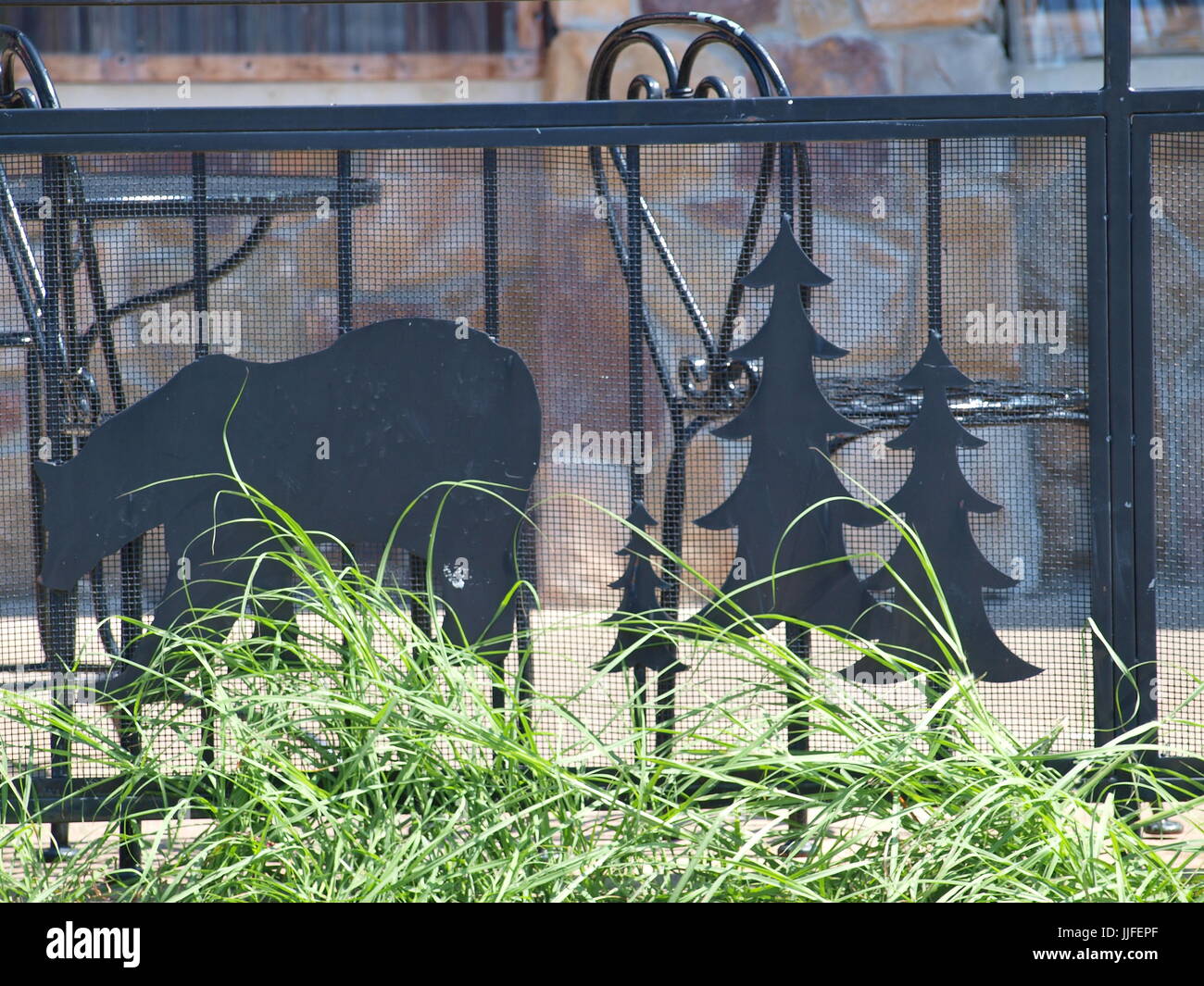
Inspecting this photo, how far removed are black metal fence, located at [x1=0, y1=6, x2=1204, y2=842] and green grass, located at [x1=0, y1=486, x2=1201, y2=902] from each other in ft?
1.08

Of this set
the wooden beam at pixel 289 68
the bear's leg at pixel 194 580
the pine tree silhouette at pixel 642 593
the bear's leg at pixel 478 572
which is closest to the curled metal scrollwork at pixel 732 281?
the pine tree silhouette at pixel 642 593

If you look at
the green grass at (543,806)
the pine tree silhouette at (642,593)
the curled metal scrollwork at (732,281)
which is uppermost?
the curled metal scrollwork at (732,281)

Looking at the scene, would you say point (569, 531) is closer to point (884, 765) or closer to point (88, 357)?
point (884, 765)

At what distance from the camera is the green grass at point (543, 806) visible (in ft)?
5.96

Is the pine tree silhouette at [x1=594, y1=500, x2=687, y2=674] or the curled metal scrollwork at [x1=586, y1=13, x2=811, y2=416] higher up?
the curled metal scrollwork at [x1=586, y1=13, x2=811, y2=416]

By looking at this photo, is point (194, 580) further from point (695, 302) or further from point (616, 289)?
point (695, 302)

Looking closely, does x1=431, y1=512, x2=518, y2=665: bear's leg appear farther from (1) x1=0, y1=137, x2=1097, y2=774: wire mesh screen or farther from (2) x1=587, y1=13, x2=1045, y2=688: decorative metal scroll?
(2) x1=587, y1=13, x2=1045, y2=688: decorative metal scroll

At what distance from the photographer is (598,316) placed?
2359 millimetres

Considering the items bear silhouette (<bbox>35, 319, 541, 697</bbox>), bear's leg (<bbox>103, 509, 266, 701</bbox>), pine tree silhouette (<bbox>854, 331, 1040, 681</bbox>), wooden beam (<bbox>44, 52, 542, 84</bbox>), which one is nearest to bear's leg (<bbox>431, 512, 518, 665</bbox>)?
bear silhouette (<bbox>35, 319, 541, 697</bbox>)

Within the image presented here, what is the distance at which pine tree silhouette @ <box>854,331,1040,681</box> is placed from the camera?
233 centimetres

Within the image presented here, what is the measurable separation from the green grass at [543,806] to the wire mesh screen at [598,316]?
322 millimetres

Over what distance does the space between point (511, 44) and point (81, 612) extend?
143 inches

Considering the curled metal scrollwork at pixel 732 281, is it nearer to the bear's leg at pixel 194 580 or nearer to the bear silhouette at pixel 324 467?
the bear silhouette at pixel 324 467

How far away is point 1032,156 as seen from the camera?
2320 millimetres
